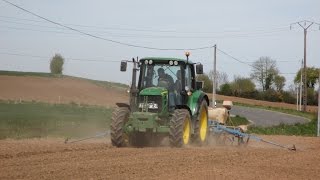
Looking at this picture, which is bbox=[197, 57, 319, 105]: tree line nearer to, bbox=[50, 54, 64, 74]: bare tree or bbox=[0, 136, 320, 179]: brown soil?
bbox=[50, 54, 64, 74]: bare tree

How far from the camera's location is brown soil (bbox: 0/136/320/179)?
9.81m

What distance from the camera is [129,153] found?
13.5 meters

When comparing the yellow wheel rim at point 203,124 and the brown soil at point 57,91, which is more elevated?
the brown soil at point 57,91

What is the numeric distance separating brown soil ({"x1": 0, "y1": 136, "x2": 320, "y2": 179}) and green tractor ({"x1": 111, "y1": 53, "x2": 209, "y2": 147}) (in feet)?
3.16

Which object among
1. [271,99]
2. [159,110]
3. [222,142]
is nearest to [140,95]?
[159,110]

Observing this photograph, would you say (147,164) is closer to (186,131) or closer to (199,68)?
(186,131)

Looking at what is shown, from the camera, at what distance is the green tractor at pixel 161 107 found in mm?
15359

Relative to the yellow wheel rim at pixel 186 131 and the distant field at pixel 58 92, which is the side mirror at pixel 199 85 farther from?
the distant field at pixel 58 92

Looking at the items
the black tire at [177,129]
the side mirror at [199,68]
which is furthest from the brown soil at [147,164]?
the side mirror at [199,68]

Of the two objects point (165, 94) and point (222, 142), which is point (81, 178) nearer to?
point (165, 94)

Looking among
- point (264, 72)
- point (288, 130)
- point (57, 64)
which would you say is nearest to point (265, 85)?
point (264, 72)

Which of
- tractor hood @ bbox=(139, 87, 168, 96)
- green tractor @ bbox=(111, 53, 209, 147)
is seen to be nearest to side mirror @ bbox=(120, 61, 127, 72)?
green tractor @ bbox=(111, 53, 209, 147)

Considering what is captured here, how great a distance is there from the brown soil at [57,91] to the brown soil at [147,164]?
111 ft

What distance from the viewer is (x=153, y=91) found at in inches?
624
